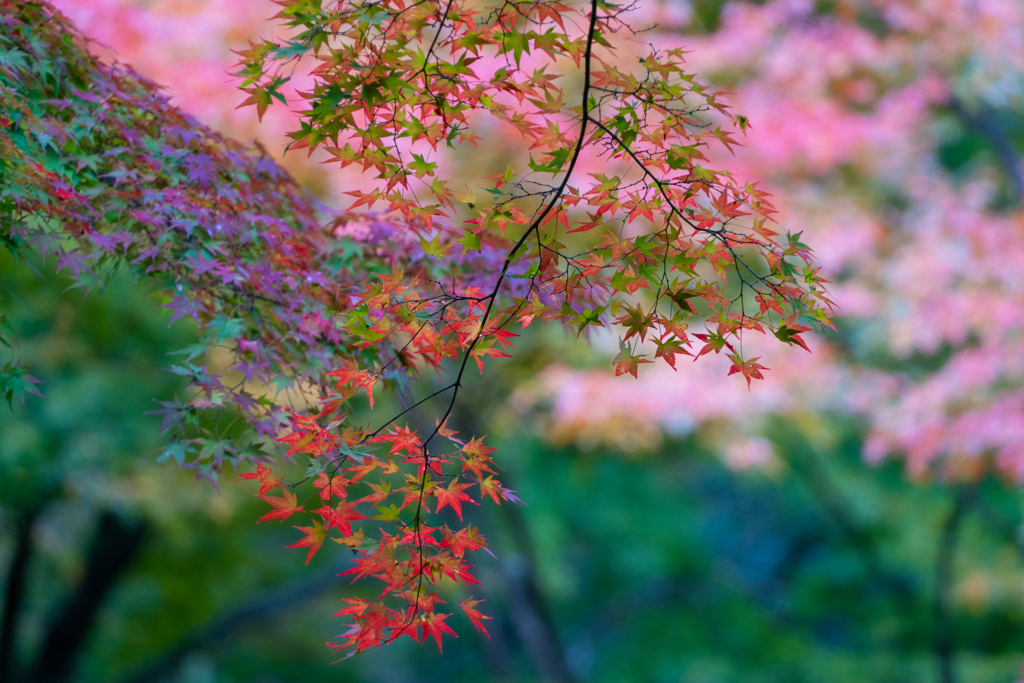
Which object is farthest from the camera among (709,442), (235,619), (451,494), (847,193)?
(235,619)

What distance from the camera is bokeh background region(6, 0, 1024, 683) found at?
4844mm

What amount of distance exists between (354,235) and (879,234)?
186 inches

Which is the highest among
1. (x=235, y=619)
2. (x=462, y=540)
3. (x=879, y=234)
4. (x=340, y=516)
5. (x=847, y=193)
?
(x=847, y=193)

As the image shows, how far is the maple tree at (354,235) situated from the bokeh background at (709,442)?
1438mm

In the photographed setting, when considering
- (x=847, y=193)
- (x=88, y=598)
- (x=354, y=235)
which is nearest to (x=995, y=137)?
(x=847, y=193)

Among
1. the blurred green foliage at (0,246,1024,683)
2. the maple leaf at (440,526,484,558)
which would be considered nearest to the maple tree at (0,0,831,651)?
the maple leaf at (440,526,484,558)

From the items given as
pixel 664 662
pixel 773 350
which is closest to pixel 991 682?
pixel 664 662

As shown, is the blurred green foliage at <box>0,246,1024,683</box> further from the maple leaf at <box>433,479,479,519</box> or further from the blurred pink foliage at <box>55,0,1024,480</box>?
the maple leaf at <box>433,479,479,519</box>

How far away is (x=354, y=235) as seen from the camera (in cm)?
204

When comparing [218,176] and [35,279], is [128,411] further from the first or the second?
[218,176]

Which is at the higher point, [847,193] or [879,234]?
[847,193]

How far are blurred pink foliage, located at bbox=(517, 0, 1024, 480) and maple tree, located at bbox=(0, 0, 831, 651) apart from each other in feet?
12.3

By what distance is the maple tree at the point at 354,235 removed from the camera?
1454 millimetres

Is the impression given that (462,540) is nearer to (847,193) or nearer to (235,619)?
(847,193)
